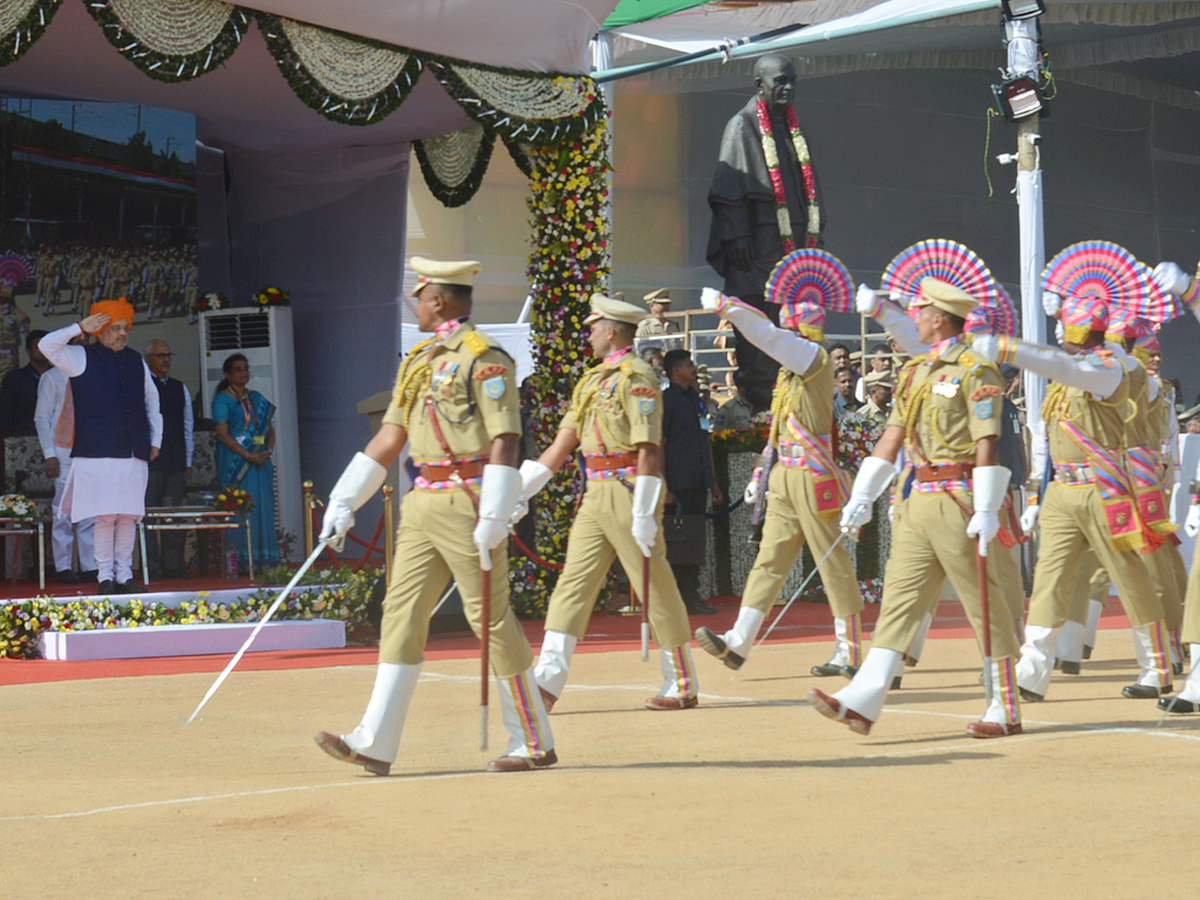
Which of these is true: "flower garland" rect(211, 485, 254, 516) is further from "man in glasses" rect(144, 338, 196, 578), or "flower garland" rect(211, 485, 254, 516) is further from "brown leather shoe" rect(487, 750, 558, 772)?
"brown leather shoe" rect(487, 750, 558, 772)

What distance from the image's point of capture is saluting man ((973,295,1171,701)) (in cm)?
796

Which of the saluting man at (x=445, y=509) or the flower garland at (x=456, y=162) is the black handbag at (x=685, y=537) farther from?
the saluting man at (x=445, y=509)

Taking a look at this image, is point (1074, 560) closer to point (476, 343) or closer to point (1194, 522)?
point (1194, 522)

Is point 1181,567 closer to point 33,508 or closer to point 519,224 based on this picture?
point 33,508

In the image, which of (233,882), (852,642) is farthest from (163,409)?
(233,882)

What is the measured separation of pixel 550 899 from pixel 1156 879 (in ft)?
5.34

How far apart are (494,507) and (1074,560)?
139 inches

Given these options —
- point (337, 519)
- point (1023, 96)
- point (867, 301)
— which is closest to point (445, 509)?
point (337, 519)

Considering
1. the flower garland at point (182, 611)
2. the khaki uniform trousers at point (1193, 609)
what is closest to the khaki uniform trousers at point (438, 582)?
the khaki uniform trousers at point (1193, 609)

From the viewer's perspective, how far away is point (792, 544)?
912cm

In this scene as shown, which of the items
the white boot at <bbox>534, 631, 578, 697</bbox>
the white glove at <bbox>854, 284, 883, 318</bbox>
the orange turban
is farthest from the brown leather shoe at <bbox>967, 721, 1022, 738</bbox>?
the orange turban

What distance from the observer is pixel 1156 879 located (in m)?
4.44

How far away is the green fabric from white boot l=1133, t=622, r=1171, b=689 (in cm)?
1209

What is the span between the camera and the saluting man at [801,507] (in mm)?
8906
